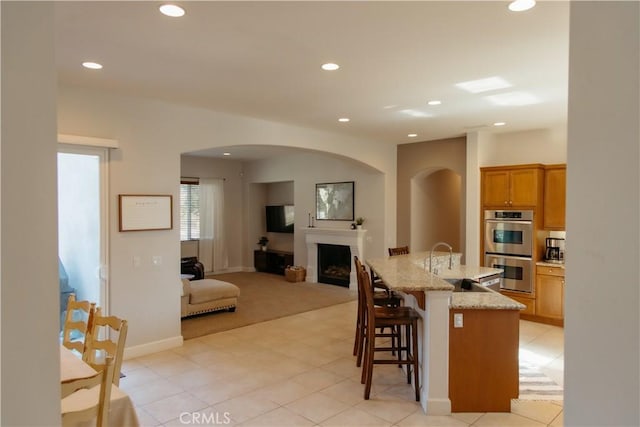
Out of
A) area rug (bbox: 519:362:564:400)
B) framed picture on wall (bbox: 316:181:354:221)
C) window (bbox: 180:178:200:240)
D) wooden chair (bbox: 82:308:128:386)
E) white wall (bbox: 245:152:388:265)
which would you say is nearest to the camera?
wooden chair (bbox: 82:308:128:386)

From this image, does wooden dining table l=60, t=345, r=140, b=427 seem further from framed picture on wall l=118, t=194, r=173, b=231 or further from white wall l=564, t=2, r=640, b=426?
framed picture on wall l=118, t=194, r=173, b=231

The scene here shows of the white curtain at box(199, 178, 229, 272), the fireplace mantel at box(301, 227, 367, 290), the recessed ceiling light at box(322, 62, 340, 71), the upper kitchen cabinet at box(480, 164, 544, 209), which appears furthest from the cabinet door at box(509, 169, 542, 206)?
the white curtain at box(199, 178, 229, 272)

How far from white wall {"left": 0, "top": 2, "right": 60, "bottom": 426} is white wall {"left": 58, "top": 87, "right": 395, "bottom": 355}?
378cm

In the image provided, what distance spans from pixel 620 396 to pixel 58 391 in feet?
4.00

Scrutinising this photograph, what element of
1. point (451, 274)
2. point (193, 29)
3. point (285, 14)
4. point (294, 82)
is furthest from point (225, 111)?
point (451, 274)

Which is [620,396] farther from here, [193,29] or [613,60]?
[193,29]

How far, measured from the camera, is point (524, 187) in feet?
19.6

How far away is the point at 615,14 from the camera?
2.97 feet

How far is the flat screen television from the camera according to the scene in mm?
10164

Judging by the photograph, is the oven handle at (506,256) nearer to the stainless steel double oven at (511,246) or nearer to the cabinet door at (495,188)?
the stainless steel double oven at (511,246)

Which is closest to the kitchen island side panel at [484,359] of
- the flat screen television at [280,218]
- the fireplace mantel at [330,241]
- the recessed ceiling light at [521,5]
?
the recessed ceiling light at [521,5]

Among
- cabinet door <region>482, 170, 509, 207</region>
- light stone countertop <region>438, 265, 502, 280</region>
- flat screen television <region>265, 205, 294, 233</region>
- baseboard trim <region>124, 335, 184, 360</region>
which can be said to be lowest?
baseboard trim <region>124, 335, 184, 360</region>

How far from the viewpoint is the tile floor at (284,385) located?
3193mm

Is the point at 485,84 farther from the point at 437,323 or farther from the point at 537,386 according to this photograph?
the point at 537,386
